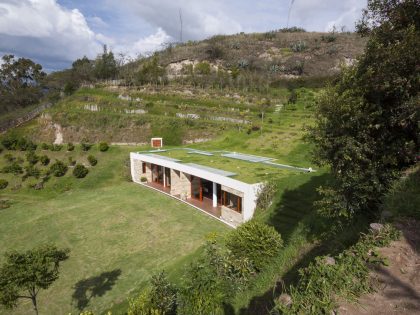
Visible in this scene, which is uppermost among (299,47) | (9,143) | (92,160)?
(299,47)

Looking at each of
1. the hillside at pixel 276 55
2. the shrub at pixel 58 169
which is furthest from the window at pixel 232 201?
the hillside at pixel 276 55

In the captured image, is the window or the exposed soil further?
the window

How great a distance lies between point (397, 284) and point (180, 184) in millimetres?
20552

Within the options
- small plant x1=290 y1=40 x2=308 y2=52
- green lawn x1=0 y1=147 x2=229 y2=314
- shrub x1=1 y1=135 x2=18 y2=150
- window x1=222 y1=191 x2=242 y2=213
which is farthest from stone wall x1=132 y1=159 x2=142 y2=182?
small plant x1=290 y1=40 x2=308 y2=52

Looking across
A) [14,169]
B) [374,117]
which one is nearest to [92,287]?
[374,117]

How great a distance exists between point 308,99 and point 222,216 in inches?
1322

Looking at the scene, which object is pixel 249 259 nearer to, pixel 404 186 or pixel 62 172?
pixel 404 186

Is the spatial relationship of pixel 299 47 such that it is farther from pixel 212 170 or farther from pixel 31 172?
pixel 31 172

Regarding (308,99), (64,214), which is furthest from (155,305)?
(308,99)

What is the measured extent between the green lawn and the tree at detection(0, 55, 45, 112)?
4045cm

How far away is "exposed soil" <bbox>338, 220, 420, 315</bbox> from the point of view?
16.4ft

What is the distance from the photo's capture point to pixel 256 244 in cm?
1136

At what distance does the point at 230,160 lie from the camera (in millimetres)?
26188

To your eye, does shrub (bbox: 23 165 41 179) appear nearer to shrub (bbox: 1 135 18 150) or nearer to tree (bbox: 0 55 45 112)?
shrub (bbox: 1 135 18 150)
